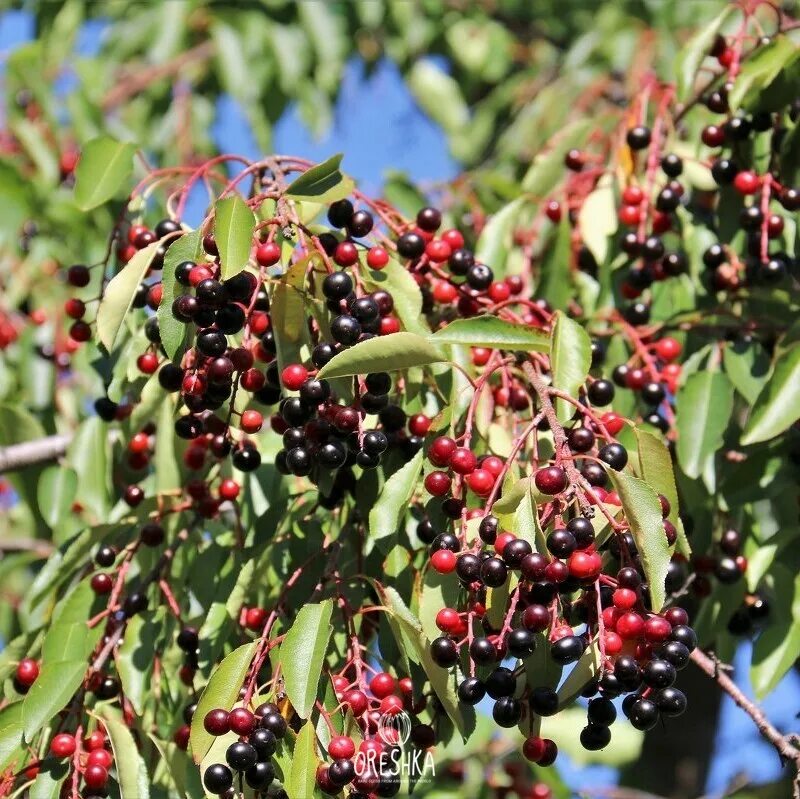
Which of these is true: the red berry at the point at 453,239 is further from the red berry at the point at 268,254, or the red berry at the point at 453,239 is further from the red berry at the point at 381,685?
the red berry at the point at 381,685

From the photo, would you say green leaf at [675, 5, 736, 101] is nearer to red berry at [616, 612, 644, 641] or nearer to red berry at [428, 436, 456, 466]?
red berry at [428, 436, 456, 466]

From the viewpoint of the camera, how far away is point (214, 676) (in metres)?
1.56

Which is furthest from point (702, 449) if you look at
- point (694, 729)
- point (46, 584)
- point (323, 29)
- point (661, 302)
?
point (323, 29)

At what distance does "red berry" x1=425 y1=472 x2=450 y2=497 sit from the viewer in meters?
1.62

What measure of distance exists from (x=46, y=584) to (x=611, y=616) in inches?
44.1

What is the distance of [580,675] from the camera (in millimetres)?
1467

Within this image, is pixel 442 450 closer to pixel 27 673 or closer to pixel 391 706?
pixel 391 706

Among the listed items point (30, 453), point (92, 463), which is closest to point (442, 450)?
point (92, 463)

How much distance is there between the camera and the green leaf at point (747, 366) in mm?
2098

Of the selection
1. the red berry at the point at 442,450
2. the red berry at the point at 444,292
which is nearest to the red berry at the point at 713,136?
the red berry at the point at 444,292

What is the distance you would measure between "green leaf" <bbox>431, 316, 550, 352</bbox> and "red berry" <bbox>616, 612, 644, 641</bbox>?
0.44m

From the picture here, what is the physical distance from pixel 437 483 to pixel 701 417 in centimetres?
61

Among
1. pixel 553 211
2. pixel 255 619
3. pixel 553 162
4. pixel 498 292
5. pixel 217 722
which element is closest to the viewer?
pixel 217 722

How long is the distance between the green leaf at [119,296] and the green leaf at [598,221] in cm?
96
